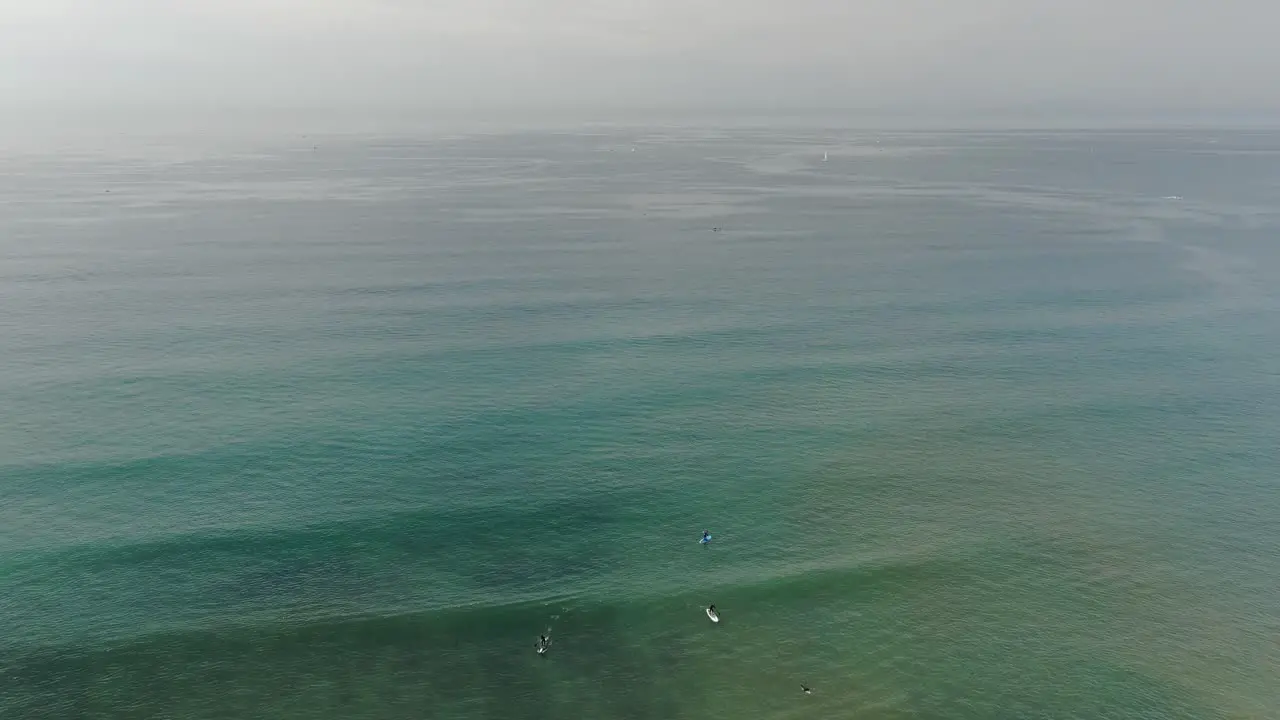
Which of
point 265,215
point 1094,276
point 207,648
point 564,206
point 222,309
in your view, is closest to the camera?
point 207,648

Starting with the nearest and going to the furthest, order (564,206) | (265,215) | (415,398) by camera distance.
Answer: (415,398), (265,215), (564,206)

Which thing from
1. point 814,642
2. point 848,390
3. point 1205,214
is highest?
point 1205,214

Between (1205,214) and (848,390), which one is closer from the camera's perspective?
(848,390)

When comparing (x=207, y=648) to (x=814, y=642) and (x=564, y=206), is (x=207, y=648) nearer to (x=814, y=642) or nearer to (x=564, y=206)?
(x=814, y=642)

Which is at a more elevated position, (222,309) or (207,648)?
(222,309)

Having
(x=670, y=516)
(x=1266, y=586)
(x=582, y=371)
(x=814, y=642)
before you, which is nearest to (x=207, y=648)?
(x=670, y=516)

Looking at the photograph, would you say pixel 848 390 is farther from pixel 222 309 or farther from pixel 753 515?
pixel 222 309
